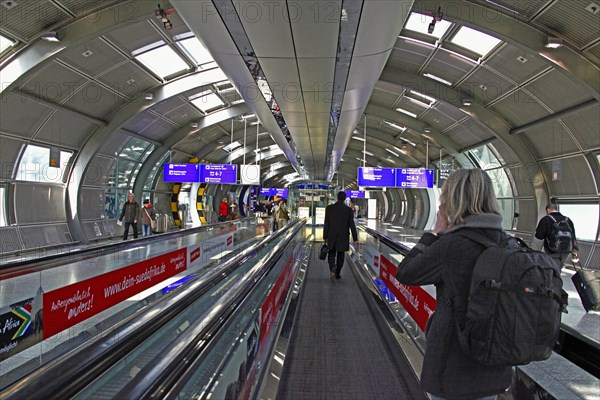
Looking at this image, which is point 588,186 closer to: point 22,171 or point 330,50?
point 330,50

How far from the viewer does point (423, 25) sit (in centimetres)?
1122

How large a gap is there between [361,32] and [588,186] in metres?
11.5

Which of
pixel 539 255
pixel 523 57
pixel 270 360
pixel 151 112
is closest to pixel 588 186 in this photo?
pixel 523 57

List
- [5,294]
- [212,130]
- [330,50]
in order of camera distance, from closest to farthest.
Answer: [5,294]
[330,50]
[212,130]

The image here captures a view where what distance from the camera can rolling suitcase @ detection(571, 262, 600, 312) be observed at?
19.8 feet

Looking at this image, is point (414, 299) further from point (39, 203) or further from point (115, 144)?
point (115, 144)

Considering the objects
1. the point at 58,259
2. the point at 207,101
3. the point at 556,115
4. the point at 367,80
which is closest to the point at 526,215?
the point at 556,115

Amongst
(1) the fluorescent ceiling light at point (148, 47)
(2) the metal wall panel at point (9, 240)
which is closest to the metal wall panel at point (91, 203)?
(2) the metal wall panel at point (9, 240)

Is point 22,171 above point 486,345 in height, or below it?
above

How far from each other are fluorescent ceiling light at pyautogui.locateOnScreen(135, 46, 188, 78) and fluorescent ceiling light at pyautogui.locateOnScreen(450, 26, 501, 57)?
323 inches

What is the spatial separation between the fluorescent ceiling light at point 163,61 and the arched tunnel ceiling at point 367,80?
21cm

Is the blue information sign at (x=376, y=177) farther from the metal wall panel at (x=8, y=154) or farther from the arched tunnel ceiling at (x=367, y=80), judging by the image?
the metal wall panel at (x=8, y=154)

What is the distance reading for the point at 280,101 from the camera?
32.3ft

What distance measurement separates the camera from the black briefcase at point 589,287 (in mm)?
6047
